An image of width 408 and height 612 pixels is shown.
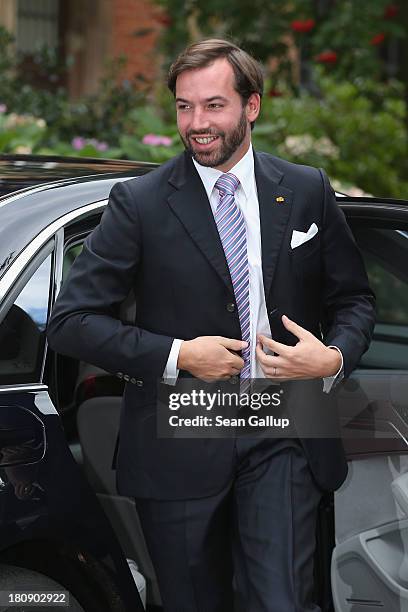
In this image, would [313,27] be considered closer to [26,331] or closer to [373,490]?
[373,490]

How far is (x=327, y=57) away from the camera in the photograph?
307 inches

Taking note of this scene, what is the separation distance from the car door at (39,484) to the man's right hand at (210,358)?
371mm

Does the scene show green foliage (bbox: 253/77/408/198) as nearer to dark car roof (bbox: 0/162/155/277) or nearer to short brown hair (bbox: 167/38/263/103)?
dark car roof (bbox: 0/162/155/277)

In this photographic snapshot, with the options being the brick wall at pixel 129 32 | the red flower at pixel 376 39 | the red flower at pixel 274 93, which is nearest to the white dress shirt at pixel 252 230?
the red flower at pixel 376 39

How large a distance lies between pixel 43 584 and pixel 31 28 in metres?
11.2

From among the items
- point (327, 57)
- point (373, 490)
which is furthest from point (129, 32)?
point (373, 490)

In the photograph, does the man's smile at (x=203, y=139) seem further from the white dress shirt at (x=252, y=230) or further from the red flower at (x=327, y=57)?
the red flower at (x=327, y=57)

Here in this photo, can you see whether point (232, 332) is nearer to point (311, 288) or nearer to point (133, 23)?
point (311, 288)

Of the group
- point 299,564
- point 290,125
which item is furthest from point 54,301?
point 290,125

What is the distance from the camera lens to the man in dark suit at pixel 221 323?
2.75 metres

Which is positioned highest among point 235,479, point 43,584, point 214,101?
point 214,101

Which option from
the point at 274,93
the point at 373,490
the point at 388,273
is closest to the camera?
the point at 373,490

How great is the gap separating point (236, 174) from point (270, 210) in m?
0.12

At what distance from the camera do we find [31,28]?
1328cm
